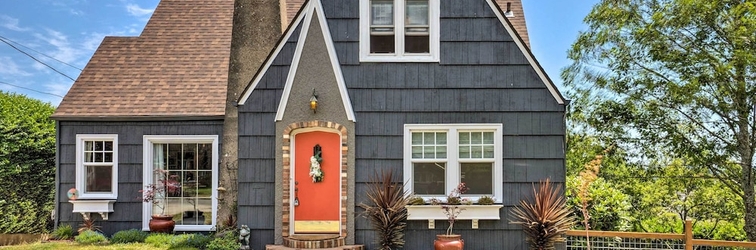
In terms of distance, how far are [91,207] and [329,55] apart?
222 inches

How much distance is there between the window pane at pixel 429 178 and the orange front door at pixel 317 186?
1210 mm

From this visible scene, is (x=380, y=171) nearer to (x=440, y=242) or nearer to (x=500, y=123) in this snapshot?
(x=440, y=242)

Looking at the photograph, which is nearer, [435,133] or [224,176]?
[435,133]

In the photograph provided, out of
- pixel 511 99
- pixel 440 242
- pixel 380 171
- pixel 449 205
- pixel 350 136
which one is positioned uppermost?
pixel 511 99

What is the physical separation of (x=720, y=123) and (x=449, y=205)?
546 cm

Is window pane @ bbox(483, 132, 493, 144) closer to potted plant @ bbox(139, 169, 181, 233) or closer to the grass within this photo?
the grass

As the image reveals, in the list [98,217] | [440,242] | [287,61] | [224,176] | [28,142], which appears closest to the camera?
[440,242]

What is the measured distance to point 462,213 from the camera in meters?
8.02

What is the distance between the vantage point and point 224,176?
9.38m

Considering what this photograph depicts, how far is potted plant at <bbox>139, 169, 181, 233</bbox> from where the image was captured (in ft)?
32.2

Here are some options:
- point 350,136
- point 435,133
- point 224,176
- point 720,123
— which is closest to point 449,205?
point 435,133

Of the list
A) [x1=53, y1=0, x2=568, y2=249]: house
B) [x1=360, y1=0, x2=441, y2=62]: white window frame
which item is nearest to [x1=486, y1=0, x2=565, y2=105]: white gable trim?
[x1=53, y1=0, x2=568, y2=249]: house

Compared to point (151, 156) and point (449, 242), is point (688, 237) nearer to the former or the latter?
point (449, 242)

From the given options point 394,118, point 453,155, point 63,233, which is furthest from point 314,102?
point 63,233
